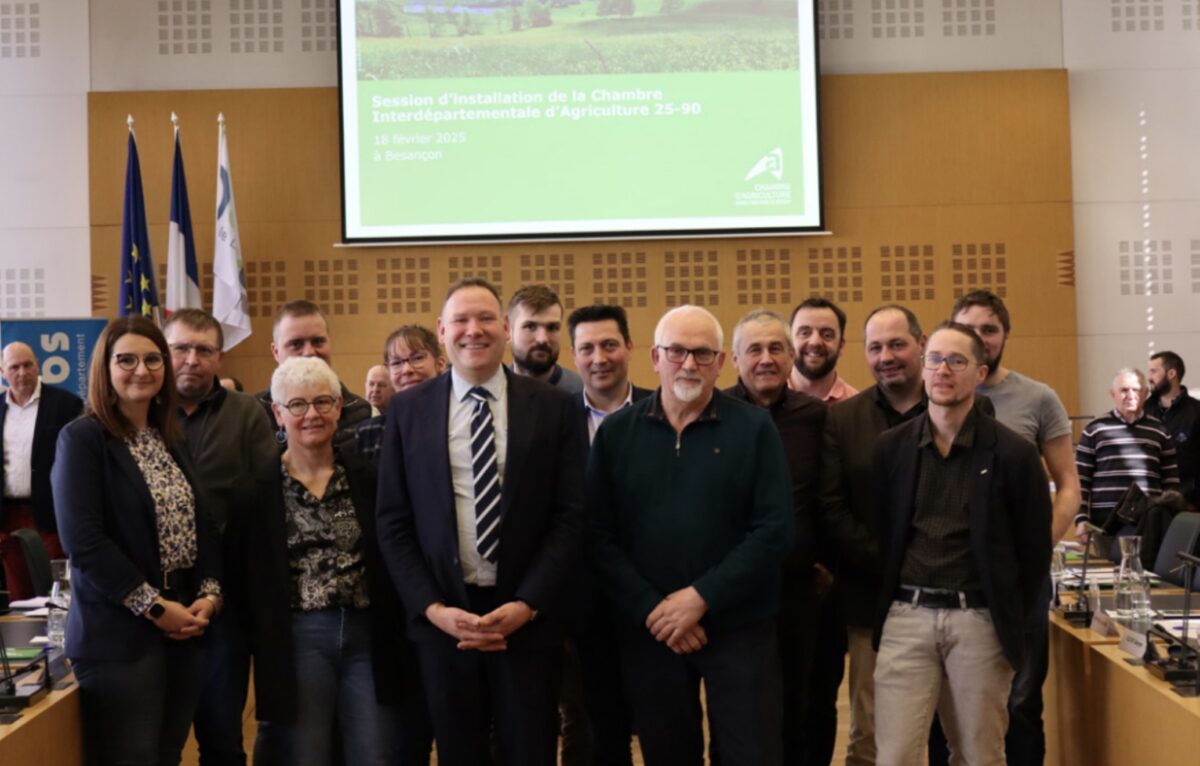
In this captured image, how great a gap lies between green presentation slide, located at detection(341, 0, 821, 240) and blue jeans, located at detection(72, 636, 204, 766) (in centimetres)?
543

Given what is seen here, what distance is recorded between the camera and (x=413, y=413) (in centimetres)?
325

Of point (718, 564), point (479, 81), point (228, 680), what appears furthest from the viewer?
point (479, 81)

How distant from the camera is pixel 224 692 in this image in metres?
3.43

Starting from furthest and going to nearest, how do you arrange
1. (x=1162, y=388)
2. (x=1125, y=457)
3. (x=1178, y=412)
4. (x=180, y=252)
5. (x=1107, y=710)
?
(x=180, y=252), (x=1162, y=388), (x=1178, y=412), (x=1125, y=457), (x=1107, y=710)

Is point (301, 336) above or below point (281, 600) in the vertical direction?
above

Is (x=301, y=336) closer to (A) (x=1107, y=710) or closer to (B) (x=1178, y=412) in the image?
(A) (x=1107, y=710)

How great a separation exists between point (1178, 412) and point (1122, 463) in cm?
112

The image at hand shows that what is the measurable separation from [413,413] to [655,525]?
711mm

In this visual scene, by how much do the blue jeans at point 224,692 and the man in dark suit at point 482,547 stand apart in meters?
0.59

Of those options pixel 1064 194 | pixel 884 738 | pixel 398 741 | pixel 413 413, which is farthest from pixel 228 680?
pixel 1064 194

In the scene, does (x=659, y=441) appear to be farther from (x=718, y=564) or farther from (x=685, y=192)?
(x=685, y=192)

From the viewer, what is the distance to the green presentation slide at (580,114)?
27.0 feet

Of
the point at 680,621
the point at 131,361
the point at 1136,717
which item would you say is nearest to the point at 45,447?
the point at 131,361

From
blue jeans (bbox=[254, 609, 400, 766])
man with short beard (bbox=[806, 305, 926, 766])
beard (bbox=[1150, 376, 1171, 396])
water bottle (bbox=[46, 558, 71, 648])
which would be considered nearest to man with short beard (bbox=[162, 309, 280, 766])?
blue jeans (bbox=[254, 609, 400, 766])
